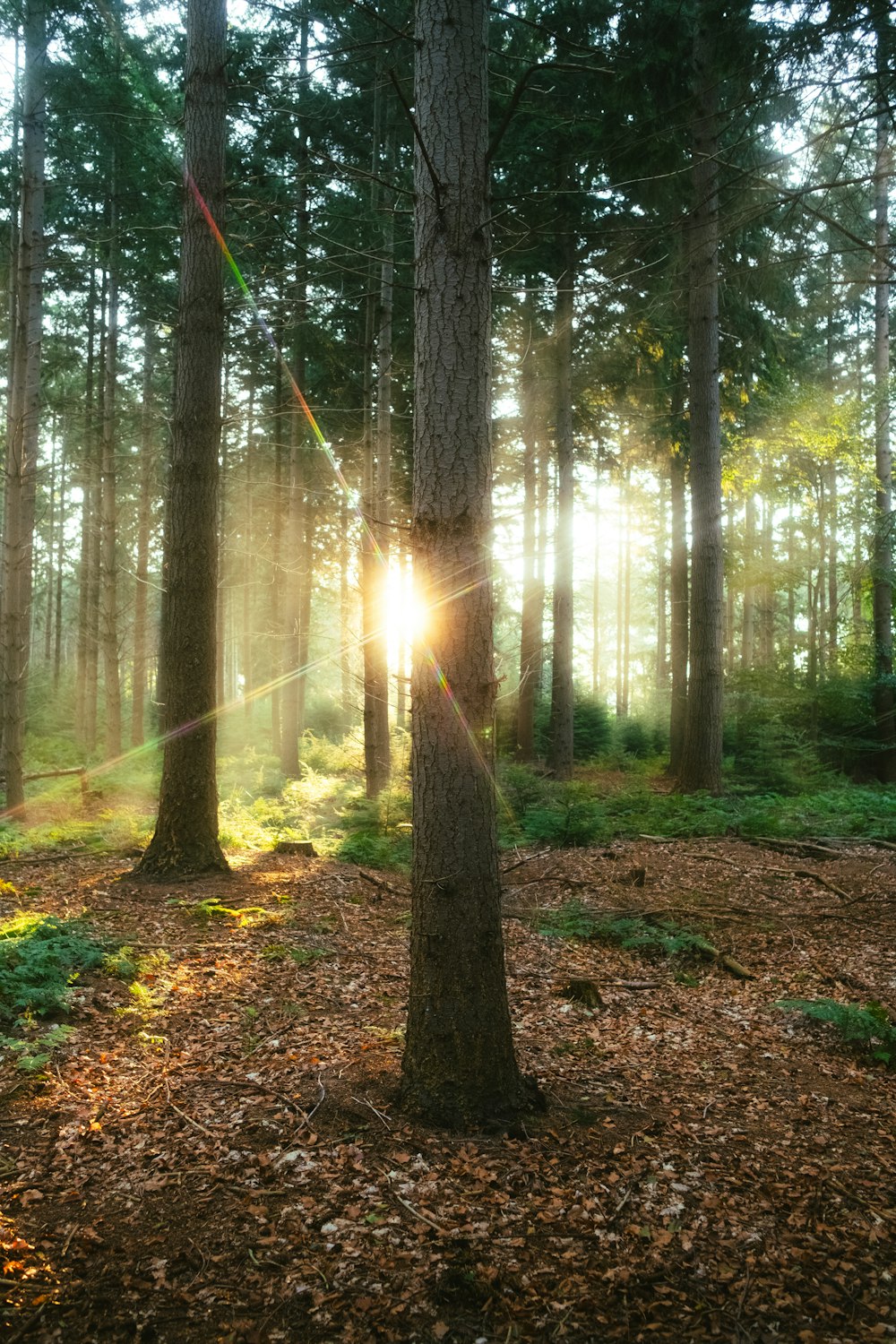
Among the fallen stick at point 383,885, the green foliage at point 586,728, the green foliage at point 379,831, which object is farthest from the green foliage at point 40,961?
the green foliage at point 586,728

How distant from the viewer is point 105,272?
17969 mm

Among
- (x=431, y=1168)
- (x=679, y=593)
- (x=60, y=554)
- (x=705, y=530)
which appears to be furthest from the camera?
(x=60, y=554)

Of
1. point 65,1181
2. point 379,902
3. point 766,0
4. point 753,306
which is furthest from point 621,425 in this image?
point 65,1181

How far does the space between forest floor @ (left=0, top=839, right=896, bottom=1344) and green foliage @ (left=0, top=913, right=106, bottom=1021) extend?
17cm

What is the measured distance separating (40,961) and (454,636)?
3697 millimetres

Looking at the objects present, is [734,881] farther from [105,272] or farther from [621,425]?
[105,272]

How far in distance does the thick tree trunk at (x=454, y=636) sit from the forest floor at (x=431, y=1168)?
397 millimetres

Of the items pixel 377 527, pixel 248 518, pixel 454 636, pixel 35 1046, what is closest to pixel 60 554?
pixel 248 518

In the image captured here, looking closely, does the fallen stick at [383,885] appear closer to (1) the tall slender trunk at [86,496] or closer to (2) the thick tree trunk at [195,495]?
(2) the thick tree trunk at [195,495]

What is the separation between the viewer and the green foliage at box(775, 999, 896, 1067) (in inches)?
183

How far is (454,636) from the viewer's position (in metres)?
3.63

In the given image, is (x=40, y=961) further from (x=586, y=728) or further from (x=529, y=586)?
(x=586, y=728)

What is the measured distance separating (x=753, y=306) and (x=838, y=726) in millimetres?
8441

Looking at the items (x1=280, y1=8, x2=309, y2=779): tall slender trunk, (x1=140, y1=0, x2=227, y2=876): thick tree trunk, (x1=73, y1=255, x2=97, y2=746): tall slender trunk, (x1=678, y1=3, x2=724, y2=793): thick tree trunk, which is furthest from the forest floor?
(x1=73, y1=255, x2=97, y2=746): tall slender trunk
